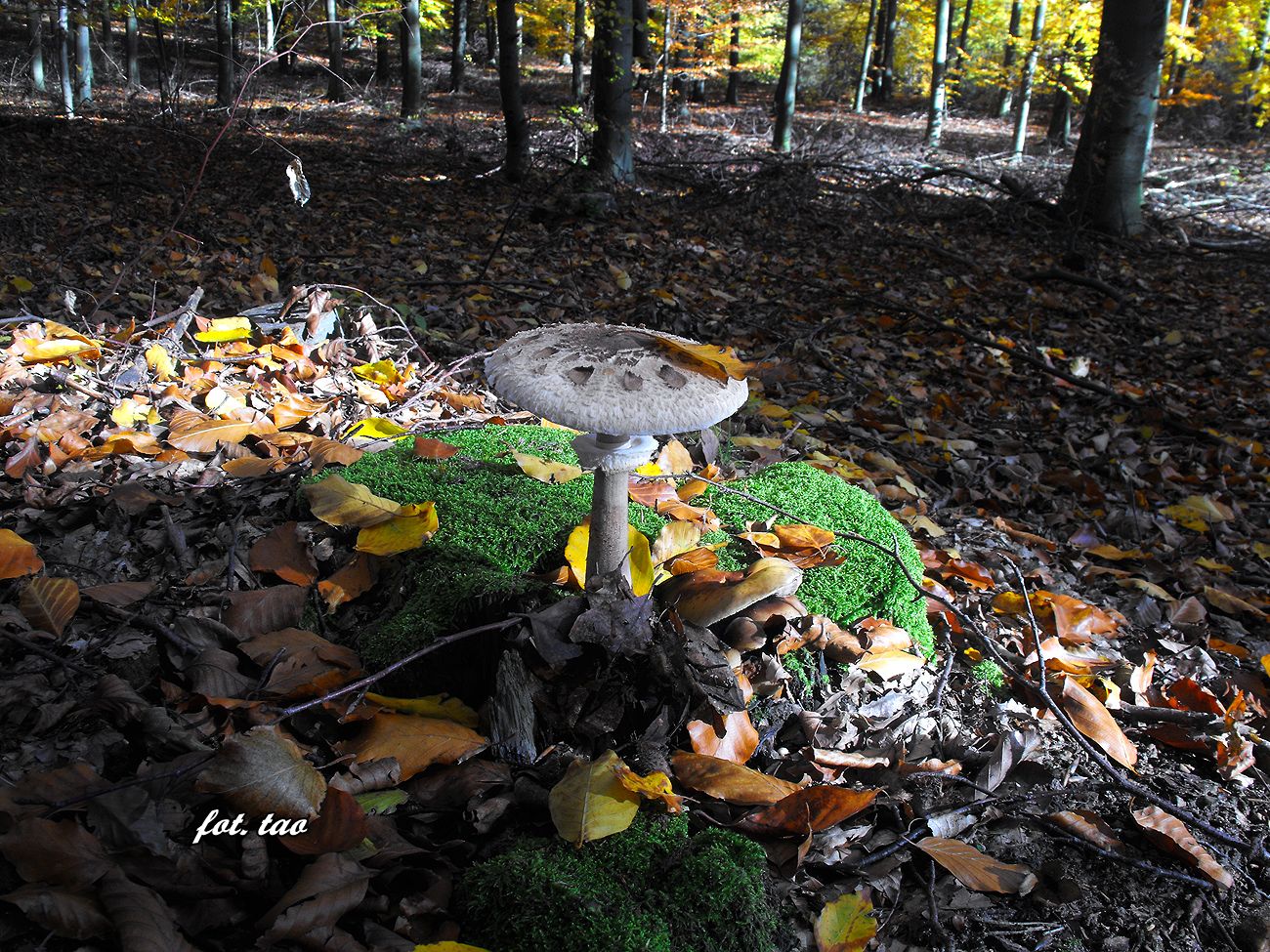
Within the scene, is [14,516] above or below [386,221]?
below

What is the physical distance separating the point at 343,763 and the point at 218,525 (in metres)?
1.24

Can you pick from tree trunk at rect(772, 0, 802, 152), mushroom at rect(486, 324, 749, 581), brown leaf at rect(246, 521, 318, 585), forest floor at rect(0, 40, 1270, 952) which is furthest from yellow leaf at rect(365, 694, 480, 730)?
tree trunk at rect(772, 0, 802, 152)

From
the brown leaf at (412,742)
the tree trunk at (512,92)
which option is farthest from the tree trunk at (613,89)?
the brown leaf at (412,742)

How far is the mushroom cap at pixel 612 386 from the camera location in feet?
5.33

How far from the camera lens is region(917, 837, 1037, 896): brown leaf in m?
1.70

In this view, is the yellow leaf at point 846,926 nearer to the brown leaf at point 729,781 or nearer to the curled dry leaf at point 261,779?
the brown leaf at point 729,781

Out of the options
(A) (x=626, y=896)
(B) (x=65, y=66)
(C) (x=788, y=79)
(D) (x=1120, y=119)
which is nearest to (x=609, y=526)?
(A) (x=626, y=896)

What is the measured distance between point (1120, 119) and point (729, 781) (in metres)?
9.67

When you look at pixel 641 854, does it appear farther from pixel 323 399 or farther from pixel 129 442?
pixel 323 399

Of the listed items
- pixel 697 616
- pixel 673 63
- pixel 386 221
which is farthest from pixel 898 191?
pixel 673 63

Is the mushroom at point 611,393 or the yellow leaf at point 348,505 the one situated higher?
the mushroom at point 611,393

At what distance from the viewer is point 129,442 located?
291 centimetres

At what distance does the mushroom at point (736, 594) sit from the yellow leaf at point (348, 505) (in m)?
0.89

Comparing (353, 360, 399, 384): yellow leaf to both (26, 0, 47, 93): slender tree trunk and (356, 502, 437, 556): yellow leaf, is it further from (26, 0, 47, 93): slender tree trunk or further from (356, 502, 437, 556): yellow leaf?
(26, 0, 47, 93): slender tree trunk
